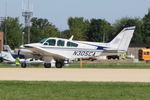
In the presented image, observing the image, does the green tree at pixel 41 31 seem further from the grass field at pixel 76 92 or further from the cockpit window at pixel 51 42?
the grass field at pixel 76 92

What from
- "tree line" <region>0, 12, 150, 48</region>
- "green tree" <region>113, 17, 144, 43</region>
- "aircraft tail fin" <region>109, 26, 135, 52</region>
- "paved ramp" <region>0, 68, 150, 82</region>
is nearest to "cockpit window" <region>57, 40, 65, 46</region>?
"aircraft tail fin" <region>109, 26, 135, 52</region>

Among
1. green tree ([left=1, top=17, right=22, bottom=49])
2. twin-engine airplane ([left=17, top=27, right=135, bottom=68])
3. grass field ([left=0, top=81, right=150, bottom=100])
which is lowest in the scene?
grass field ([left=0, top=81, right=150, bottom=100])

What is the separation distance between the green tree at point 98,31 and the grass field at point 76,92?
12728cm

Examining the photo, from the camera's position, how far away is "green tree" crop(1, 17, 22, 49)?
95.0 m

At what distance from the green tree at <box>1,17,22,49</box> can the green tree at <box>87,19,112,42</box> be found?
47663 millimetres

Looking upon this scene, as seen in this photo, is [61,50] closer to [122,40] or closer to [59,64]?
[59,64]

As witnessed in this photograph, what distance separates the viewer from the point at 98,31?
148000mm

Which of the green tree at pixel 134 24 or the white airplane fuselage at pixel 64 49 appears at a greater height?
the green tree at pixel 134 24

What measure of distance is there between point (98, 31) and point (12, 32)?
55.0 m

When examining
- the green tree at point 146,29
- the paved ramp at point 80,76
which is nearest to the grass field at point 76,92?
the paved ramp at point 80,76

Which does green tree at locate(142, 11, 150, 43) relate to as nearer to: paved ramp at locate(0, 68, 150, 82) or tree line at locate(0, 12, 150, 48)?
tree line at locate(0, 12, 150, 48)

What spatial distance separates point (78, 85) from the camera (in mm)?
17172

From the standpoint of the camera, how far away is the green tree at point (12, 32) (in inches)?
3739

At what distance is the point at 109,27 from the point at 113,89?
141 meters
